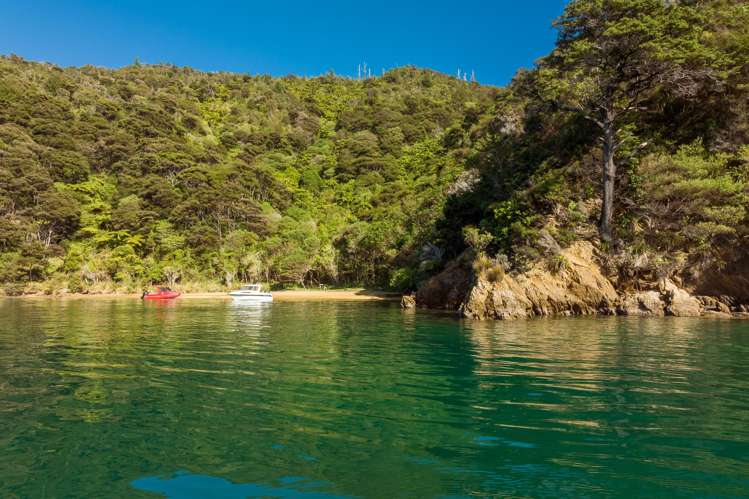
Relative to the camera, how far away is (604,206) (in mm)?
27969

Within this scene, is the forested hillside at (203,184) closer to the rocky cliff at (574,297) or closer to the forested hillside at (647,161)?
the forested hillside at (647,161)

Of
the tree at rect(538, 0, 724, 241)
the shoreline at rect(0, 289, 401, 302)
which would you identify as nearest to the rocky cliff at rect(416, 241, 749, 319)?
the tree at rect(538, 0, 724, 241)

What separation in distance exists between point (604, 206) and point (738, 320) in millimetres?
9159

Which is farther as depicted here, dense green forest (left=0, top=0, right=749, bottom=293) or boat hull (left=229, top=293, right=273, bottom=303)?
boat hull (left=229, top=293, right=273, bottom=303)

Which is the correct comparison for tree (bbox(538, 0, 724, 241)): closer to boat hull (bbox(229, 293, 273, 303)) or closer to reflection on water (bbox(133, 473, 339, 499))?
reflection on water (bbox(133, 473, 339, 499))

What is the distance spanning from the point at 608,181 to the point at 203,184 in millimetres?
64327

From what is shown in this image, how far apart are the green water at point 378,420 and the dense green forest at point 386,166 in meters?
13.8

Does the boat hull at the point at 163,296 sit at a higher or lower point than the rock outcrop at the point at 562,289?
lower

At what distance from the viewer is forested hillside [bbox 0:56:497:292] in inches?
2421

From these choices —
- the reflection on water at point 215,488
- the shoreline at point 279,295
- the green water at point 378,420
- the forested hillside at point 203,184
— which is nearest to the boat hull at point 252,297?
the shoreline at point 279,295

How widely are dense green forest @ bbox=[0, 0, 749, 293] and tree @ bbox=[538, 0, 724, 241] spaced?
A: 137 mm

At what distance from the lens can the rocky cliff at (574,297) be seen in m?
26.1

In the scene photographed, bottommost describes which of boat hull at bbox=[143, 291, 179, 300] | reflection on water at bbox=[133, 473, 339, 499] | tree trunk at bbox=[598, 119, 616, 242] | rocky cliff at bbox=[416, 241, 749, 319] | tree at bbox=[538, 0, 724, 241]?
boat hull at bbox=[143, 291, 179, 300]

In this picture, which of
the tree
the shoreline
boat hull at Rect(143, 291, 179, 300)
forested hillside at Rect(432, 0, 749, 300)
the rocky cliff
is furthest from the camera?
the shoreline
